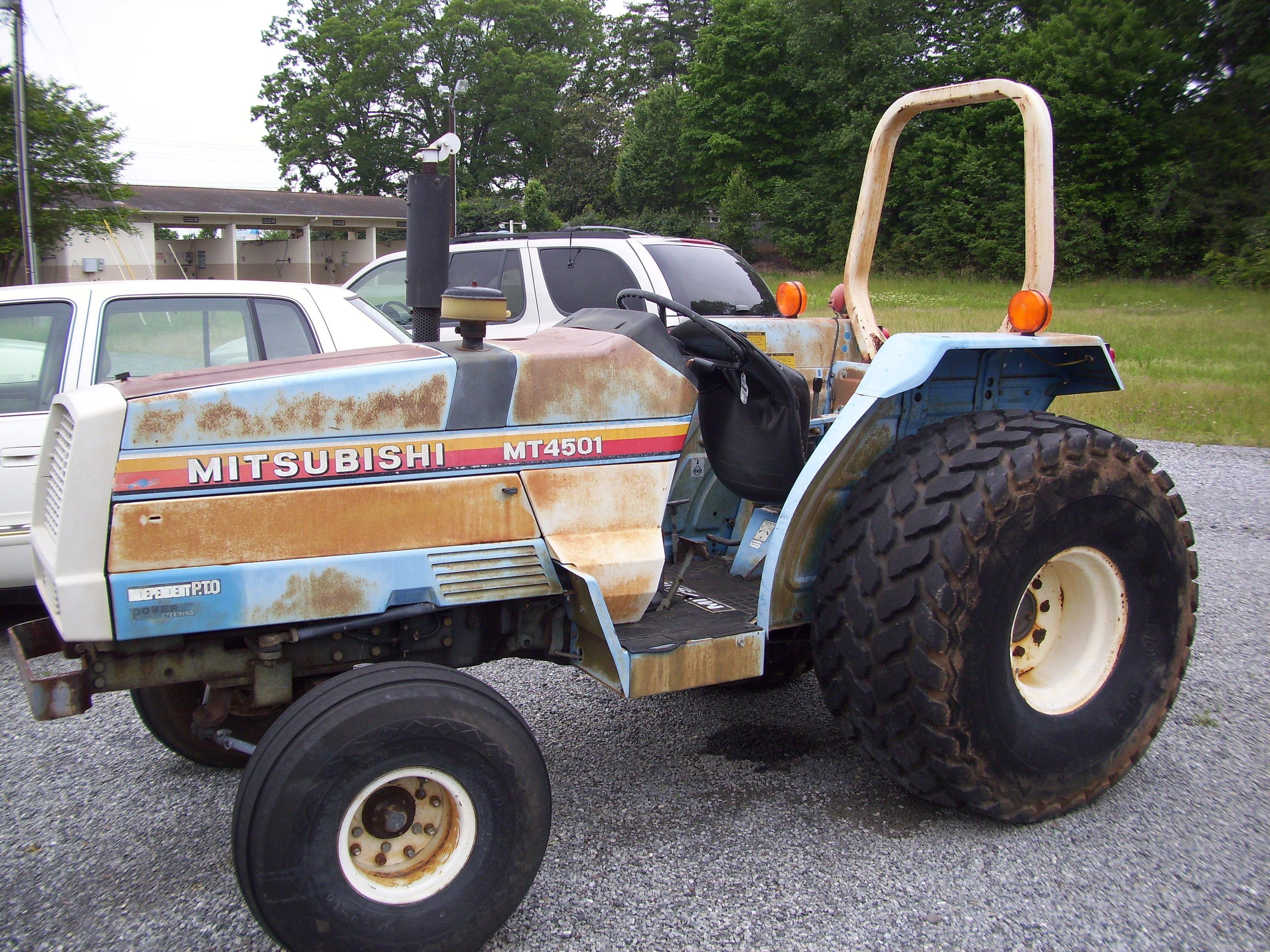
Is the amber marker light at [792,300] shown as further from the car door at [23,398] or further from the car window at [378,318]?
the car door at [23,398]

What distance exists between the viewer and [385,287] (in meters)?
9.32

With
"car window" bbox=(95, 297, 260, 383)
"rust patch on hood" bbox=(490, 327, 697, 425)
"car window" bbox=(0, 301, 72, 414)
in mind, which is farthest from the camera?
"car window" bbox=(95, 297, 260, 383)

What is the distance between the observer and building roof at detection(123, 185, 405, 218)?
34.2m

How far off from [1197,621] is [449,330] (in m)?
5.81

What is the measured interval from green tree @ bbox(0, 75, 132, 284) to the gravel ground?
1577 cm

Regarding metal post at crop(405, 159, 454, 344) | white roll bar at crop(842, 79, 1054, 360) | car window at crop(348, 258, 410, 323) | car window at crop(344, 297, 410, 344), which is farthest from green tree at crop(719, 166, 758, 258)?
metal post at crop(405, 159, 454, 344)

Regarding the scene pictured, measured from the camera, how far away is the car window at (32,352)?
4750 millimetres

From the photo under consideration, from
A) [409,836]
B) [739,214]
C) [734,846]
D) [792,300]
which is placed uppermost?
[739,214]

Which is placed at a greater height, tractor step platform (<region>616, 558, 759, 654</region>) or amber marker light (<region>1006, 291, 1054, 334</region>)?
amber marker light (<region>1006, 291, 1054, 334</region>)

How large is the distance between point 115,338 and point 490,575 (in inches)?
131

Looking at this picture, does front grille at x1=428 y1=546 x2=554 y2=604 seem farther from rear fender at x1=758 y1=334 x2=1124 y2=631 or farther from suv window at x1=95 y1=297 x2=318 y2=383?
suv window at x1=95 y1=297 x2=318 y2=383

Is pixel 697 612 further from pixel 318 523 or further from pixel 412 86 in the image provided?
pixel 412 86

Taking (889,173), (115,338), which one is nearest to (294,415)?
(889,173)

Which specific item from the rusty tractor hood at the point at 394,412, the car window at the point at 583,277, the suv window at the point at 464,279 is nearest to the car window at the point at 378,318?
the suv window at the point at 464,279
